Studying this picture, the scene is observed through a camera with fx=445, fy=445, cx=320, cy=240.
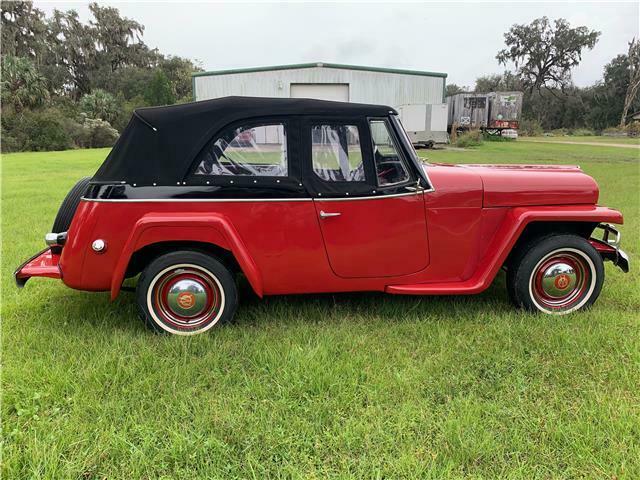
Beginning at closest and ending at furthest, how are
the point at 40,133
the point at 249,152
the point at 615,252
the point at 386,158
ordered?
the point at 249,152 → the point at 386,158 → the point at 615,252 → the point at 40,133

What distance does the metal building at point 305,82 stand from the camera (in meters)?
23.9

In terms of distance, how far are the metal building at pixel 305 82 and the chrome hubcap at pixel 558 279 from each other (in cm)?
2154

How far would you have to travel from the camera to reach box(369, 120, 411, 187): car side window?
10.3 feet

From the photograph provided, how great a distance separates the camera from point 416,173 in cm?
317

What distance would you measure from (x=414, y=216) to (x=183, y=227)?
5.18 feet

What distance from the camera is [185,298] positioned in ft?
10.1

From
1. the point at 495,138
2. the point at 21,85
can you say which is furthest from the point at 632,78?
the point at 21,85

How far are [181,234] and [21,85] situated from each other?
3705 cm

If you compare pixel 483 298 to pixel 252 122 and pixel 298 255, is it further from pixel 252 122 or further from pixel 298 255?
pixel 252 122

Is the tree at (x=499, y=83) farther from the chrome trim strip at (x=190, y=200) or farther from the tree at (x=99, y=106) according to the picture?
the chrome trim strip at (x=190, y=200)

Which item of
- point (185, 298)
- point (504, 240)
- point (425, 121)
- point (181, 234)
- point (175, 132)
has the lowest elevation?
point (185, 298)

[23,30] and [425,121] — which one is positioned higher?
[23,30]

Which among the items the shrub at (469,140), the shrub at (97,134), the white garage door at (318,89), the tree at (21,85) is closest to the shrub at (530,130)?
the shrub at (469,140)

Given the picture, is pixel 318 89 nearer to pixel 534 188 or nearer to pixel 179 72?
pixel 534 188
